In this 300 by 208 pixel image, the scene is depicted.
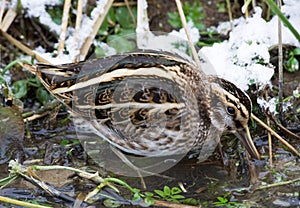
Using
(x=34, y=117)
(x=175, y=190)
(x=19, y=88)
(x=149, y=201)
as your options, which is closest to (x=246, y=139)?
(x=175, y=190)

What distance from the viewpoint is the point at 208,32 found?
16.2ft

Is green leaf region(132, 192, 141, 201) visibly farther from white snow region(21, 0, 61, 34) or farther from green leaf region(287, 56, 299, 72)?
white snow region(21, 0, 61, 34)

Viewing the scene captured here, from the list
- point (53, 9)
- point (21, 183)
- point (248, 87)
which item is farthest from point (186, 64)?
point (53, 9)

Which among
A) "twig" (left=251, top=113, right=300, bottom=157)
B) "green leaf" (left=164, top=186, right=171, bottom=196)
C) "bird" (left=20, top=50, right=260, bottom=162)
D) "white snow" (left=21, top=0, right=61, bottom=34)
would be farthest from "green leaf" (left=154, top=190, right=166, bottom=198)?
"white snow" (left=21, top=0, right=61, bottom=34)

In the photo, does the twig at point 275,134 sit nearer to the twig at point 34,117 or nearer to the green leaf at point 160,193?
the green leaf at point 160,193

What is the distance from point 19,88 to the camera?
A: 4527mm

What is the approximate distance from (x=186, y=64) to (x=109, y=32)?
52.6 inches

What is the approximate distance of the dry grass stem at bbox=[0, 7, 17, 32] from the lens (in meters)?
4.80

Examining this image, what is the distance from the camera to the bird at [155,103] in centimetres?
359

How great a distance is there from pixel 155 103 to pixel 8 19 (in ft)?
5.75

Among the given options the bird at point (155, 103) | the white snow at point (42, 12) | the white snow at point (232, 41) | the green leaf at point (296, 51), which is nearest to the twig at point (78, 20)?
the white snow at point (232, 41)

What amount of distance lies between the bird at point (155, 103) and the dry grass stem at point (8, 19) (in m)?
1.18

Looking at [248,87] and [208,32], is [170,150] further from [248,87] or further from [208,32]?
[208,32]

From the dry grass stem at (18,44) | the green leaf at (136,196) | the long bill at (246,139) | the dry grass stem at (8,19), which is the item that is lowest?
the green leaf at (136,196)
